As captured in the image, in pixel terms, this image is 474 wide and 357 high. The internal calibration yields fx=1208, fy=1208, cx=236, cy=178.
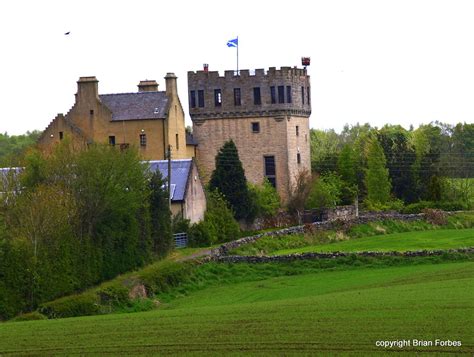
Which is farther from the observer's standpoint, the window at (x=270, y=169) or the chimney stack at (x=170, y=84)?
the window at (x=270, y=169)

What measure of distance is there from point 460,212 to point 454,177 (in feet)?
93.9

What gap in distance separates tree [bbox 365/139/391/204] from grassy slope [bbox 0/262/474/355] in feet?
163

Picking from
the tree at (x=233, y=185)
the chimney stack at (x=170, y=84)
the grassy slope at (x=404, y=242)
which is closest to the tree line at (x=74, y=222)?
the grassy slope at (x=404, y=242)

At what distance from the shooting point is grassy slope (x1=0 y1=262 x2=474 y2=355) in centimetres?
2998

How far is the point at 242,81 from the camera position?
3561 inches

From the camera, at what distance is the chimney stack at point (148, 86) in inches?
3354

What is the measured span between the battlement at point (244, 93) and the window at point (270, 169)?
132 inches

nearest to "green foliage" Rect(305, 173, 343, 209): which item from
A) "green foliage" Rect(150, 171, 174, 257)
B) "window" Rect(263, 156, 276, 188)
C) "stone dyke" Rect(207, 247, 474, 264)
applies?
"window" Rect(263, 156, 276, 188)

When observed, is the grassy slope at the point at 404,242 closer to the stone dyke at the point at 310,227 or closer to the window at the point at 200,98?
the stone dyke at the point at 310,227

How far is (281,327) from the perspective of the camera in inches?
1289

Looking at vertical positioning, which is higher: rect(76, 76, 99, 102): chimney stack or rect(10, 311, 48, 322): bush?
rect(76, 76, 99, 102): chimney stack

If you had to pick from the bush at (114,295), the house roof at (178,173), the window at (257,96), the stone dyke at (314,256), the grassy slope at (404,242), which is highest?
the window at (257,96)

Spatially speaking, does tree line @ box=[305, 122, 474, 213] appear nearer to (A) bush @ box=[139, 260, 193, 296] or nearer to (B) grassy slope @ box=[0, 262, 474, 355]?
(A) bush @ box=[139, 260, 193, 296]

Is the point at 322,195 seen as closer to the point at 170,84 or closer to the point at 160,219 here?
the point at 170,84
